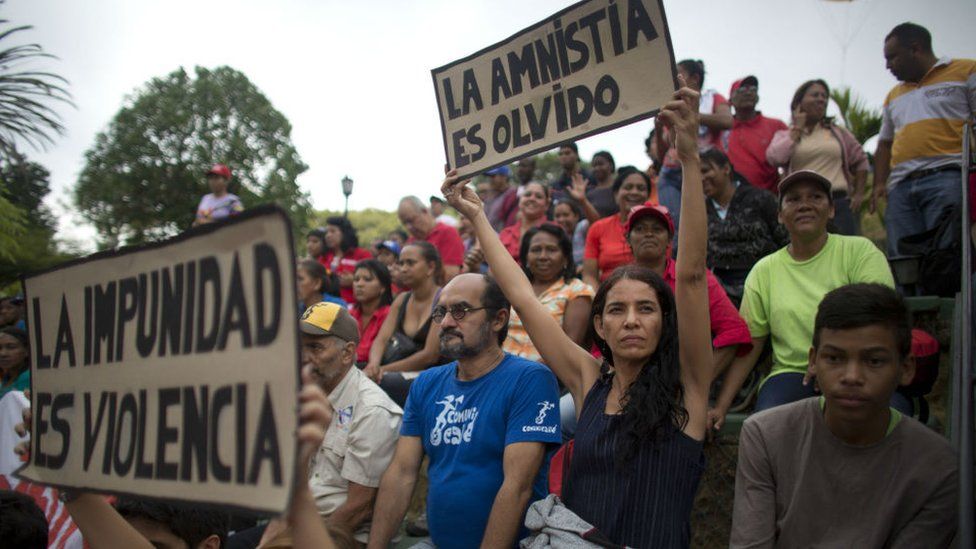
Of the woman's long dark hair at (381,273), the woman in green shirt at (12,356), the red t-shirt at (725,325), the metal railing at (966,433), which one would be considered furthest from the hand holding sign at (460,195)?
the woman in green shirt at (12,356)

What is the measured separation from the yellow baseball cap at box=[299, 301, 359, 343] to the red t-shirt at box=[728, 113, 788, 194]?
4285 millimetres

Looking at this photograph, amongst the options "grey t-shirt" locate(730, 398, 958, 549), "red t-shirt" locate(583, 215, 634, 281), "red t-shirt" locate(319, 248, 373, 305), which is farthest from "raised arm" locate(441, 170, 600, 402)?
"red t-shirt" locate(319, 248, 373, 305)

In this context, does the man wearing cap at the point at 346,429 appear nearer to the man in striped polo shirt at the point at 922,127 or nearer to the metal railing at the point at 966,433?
the metal railing at the point at 966,433

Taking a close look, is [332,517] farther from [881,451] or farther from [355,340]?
[881,451]

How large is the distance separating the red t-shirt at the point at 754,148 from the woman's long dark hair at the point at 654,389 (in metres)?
4.10

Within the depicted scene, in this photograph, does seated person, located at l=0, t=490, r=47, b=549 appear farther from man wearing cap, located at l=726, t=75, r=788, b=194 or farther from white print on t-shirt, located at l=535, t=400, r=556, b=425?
man wearing cap, located at l=726, t=75, r=788, b=194

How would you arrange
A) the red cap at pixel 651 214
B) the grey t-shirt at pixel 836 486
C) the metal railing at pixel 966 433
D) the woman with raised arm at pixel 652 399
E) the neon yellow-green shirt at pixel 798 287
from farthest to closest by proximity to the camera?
the red cap at pixel 651 214
the neon yellow-green shirt at pixel 798 287
the woman with raised arm at pixel 652 399
the grey t-shirt at pixel 836 486
the metal railing at pixel 966 433

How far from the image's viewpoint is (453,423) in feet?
10.7

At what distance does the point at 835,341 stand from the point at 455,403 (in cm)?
169

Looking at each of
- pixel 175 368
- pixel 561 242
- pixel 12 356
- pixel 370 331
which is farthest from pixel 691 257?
pixel 12 356

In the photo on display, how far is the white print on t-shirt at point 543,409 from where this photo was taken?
309 centimetres

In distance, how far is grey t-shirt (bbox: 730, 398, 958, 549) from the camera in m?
2.18

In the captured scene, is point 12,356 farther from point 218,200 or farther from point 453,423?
point 218,200

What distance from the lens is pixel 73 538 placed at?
10.4 feet
